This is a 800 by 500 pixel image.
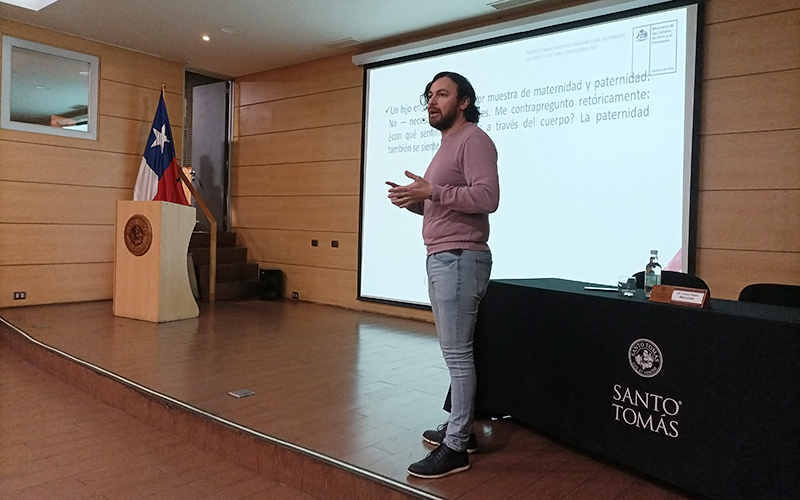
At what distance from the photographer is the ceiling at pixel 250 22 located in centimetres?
488

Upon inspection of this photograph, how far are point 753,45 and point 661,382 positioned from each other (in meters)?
2.94

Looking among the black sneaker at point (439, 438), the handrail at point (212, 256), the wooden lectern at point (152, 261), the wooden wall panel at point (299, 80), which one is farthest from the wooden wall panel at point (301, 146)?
the black sneaker at point (439, 438)

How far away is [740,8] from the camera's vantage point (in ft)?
12.4

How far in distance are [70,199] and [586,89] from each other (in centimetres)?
526

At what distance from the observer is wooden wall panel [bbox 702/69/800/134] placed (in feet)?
11.7

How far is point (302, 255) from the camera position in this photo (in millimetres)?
6609

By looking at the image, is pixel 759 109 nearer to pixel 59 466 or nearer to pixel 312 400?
pixel 312 400

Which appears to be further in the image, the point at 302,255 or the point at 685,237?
the point at 302,255

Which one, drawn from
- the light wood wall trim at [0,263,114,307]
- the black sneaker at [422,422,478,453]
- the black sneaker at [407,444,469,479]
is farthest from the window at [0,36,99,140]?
the black sneaker at [407,444,469,479]

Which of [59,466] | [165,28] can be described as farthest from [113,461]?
[165,28]

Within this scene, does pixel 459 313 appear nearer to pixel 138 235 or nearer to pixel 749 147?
pixel 749 147

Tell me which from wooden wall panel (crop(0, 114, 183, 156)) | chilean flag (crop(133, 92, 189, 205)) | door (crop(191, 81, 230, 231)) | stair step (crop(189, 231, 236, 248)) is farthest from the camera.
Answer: door (crop(191, 81, 230, 231))

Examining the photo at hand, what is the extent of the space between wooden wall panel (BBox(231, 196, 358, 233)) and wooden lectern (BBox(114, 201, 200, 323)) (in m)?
1.56

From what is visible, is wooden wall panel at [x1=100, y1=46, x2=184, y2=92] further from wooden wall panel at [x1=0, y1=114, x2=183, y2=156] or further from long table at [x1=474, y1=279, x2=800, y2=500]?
long table at [x1=474, y1=279, x2=800, y2=500]
